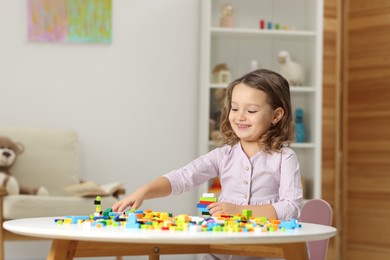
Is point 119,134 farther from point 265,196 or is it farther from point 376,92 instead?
point 265,196

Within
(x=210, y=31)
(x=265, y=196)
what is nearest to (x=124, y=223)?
(x=265, y=196)

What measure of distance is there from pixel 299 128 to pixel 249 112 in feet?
7.62

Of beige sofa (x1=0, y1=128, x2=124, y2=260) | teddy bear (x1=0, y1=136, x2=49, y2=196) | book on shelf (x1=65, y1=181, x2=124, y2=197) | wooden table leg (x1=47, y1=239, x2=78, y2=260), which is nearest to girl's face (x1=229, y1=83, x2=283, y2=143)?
wooden table leg (x1=47, y1=239, x2=78, y2=260)

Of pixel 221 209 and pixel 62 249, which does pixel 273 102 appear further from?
pixel 62 249

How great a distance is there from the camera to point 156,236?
1.16 m

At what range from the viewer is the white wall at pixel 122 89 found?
4238 mm

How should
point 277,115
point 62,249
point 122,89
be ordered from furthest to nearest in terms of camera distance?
point 122,89
point 277,115
point 62,249

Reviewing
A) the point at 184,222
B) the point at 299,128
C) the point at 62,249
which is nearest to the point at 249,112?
the point at 184,222

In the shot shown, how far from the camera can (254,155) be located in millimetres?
1980

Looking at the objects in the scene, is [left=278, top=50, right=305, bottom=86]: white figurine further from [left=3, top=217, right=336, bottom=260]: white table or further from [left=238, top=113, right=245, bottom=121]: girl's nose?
[left=3, top=217, right=336, bottom=260]: white table

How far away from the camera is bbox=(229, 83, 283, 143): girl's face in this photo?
1.93 metres

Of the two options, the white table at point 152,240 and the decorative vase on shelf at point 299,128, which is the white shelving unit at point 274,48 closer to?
the decorative vase on shelf at point 299,128

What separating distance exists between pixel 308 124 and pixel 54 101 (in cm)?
155

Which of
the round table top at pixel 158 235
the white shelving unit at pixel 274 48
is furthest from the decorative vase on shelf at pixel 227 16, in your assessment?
the round table top at pixel 158 235
